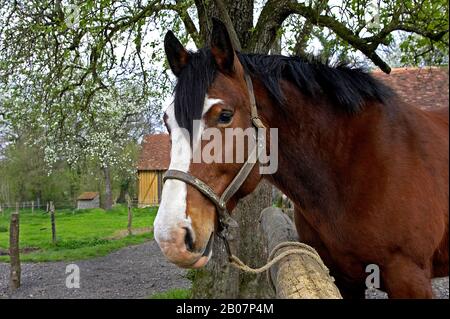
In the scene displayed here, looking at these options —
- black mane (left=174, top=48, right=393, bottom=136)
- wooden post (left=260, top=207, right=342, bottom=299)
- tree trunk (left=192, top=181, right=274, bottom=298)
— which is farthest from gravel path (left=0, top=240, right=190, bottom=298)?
black mane (left=174, top=48, right=393, bottom=136)

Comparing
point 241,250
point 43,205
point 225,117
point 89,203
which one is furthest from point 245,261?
point 89,203

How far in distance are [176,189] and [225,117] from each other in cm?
47

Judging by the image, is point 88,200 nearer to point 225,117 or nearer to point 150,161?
point 150,161

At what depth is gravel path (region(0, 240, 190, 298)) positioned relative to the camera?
9766 millimetres

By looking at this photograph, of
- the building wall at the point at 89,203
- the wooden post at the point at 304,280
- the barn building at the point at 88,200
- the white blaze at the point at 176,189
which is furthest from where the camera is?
the barn building at the point at 88,200

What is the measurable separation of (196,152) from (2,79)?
6.68m

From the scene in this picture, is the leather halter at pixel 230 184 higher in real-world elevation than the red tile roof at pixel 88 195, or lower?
higher

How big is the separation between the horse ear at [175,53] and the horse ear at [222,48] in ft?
0.71

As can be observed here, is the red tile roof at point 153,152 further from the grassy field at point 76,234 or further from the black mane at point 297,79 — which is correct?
the black mane at point 297,79

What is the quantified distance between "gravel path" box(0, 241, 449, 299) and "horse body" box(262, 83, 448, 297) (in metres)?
6.52

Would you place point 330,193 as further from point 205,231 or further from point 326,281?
point 205,231

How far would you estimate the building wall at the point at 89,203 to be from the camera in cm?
3299

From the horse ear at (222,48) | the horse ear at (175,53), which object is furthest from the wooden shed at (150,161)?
the horse ear at (222,48)
